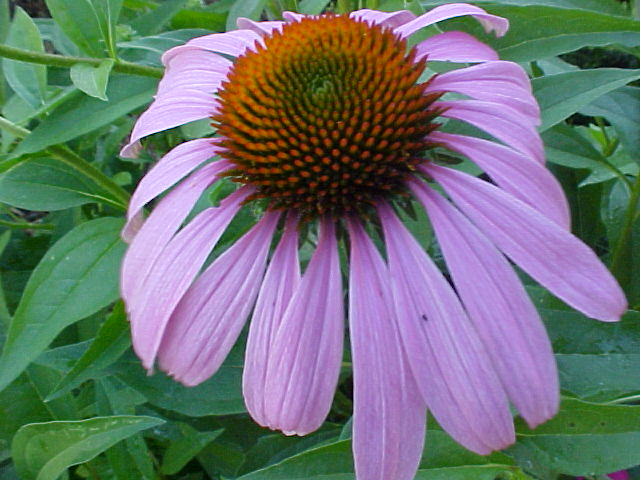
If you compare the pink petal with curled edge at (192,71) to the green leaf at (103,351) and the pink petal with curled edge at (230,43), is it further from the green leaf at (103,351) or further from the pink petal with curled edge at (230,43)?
the green leaf at (103,351)

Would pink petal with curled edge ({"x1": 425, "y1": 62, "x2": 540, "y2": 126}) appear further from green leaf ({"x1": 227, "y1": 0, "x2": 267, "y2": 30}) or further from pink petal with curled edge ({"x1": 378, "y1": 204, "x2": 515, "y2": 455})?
green leaf ({"x1": 227, "y1": 0, "x2": 267, "y2": 30})

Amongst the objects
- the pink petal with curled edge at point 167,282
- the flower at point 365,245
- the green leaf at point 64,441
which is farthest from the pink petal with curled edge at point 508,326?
the green leaf at point 64,441

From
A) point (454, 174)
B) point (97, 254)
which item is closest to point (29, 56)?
point (97, 254)

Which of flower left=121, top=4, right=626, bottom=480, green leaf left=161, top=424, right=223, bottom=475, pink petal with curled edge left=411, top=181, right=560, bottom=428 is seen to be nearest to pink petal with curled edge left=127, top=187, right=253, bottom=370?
flower left=121, top=4, right=626, bottom=480

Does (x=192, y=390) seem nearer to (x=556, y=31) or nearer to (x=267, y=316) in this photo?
(x=267, y=316)

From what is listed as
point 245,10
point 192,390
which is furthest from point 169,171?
point 245,10

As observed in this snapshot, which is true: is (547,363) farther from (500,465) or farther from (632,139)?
(632,139)
